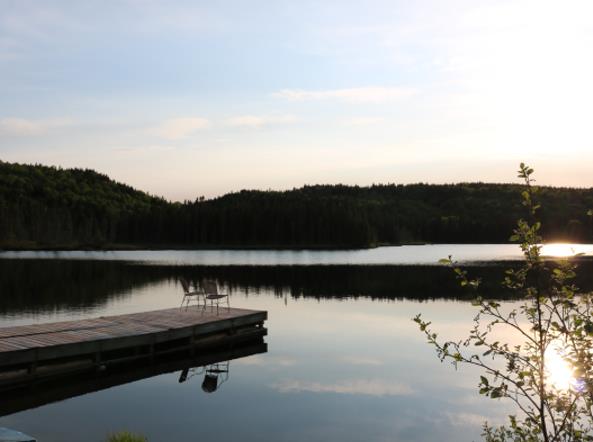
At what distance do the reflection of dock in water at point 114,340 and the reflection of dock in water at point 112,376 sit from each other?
0.19 m

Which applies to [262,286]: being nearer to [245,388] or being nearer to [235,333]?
[235,333]

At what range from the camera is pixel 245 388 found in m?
16.0

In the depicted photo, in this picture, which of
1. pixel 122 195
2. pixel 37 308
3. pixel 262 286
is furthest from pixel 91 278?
pixel 122 195

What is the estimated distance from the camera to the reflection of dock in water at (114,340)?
15.4 metres

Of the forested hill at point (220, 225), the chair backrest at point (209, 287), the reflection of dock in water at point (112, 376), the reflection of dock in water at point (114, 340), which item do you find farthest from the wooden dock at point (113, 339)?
the forested hill at point (220, 225)

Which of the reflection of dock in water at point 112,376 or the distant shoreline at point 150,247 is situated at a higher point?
the distant shoreline at point 150,247

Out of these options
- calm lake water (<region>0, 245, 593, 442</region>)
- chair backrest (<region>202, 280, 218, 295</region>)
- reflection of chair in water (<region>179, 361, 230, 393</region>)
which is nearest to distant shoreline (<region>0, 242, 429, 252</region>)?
calm lake water (<region>0, 245, 593, 442</region>)

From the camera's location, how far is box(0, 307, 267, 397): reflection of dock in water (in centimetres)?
1545

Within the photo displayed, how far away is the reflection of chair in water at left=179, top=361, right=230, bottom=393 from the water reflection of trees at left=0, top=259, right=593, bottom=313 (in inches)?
565

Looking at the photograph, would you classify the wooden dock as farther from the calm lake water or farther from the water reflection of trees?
the water reflection of trees

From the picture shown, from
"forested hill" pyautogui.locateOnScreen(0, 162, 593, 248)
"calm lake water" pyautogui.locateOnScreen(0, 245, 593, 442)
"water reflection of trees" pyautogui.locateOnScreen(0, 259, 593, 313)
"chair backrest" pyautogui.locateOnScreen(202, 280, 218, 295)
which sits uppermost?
"forested hill" pyautogui.locateOnScreen(0, 162, 593, 248)

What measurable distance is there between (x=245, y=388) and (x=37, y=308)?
57.8ft

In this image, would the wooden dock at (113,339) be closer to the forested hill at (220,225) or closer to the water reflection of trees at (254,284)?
the water reflection of trees at (254,284)

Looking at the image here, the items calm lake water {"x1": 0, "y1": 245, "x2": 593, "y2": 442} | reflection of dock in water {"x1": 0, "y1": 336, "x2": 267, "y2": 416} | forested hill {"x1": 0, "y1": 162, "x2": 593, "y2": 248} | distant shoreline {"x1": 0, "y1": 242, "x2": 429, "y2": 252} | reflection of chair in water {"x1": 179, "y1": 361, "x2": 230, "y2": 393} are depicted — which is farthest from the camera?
forested hill {"x1": 0, "y1": 162, "x2": 593, "y2": 248}
